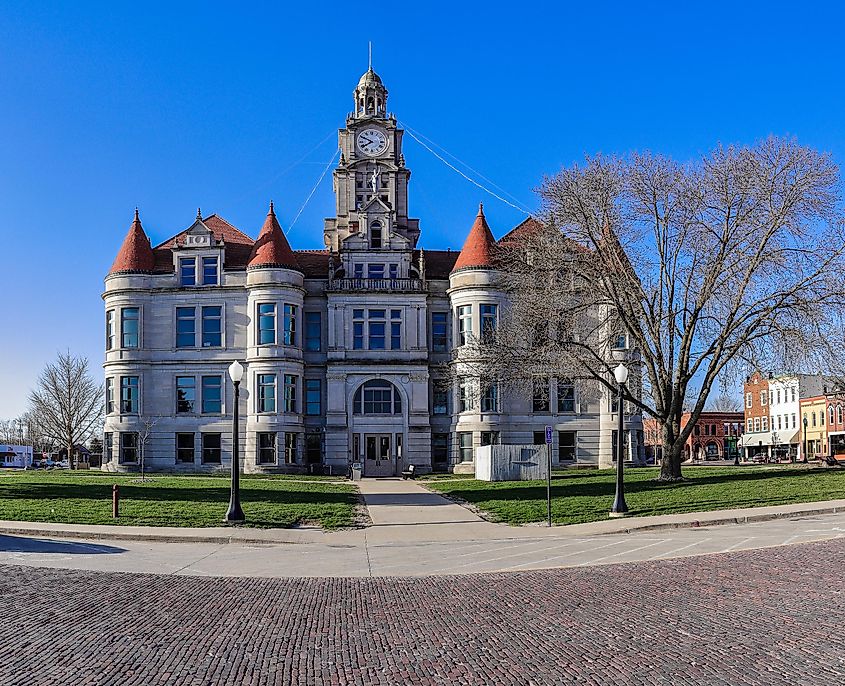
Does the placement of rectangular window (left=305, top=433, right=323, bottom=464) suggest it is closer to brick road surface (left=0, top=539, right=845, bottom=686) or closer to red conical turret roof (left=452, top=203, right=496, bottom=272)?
red conical turret roof (left=452, top=203, right=496, bottom=272)

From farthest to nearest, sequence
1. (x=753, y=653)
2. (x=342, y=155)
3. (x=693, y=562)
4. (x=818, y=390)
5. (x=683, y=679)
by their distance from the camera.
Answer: (x=818, y=390) < (x=342, y=155) < (x=693, y=562) < (x=753, y=653) < (x=683, y=679)

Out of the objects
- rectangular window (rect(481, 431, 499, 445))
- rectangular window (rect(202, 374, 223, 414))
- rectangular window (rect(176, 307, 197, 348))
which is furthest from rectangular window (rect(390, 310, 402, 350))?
rectangular window (rect(176, 307, 197, 348))

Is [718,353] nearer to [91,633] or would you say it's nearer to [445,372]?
[445,372]

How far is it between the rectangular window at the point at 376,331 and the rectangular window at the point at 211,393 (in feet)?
30.9

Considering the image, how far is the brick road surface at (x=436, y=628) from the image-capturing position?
7727mm

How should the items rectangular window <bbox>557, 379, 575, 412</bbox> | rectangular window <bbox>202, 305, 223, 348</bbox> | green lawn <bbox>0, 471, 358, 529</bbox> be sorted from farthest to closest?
rectangular window <bbox>557, 379, 575, 412</bbox> < rectangular window <bbox>202, 305, 223, 348</bbox> < green lawn <bbox>0, 471, 358, 529</bbox>

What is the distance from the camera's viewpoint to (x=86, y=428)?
263 feet

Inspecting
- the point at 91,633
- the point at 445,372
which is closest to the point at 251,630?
the point at 91,633

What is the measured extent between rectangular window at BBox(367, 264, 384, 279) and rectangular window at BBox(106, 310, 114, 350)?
15818 mm

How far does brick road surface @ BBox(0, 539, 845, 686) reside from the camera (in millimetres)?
7727

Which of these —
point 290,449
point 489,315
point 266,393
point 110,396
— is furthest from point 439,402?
point 110,396

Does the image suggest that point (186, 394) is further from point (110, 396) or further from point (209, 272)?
point (209, 272)

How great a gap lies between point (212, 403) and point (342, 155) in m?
20.3

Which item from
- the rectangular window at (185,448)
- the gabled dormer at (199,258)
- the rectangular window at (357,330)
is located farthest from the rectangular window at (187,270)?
the rectangular window at (357,330)
